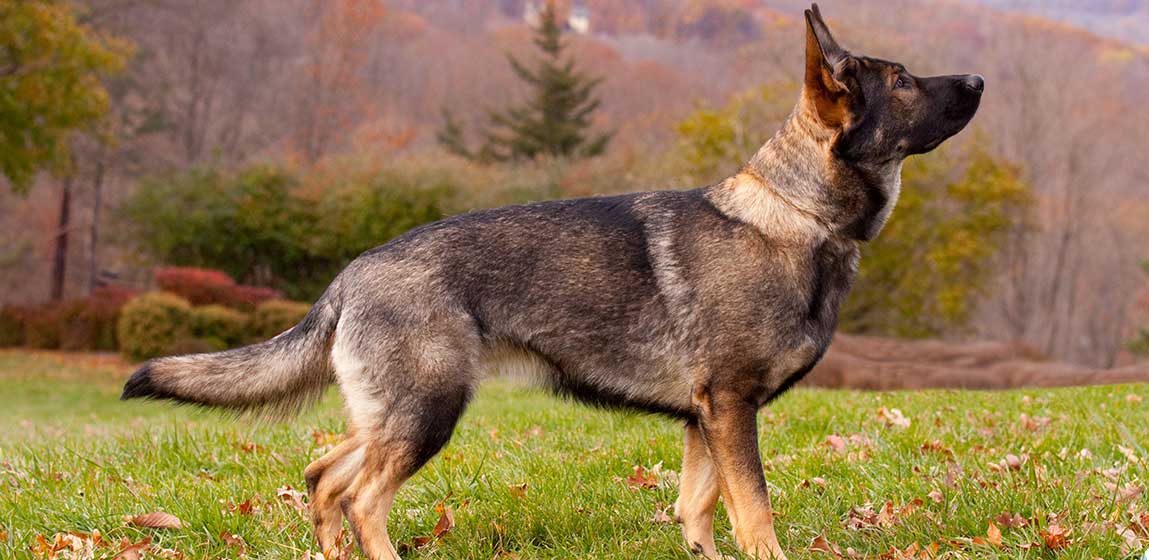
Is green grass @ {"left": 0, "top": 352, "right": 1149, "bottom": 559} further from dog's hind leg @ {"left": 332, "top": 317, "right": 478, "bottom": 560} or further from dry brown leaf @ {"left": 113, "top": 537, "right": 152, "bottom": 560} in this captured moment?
dog's hind leg @ {"left": 332, "top": 317, "right": 478, "bottom": 560}

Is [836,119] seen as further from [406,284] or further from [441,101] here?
[441,101]

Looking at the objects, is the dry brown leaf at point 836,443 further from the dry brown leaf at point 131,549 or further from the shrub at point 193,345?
the shrub at point 193,345

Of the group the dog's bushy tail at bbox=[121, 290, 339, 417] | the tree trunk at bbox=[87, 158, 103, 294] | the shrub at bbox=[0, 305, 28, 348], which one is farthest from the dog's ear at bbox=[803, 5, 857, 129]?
the tree trunk at bbox=[87, 158, 103, 294]

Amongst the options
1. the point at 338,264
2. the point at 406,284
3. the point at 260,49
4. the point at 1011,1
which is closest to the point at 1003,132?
the point at 1011,1

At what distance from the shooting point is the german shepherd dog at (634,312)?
361 centimetres

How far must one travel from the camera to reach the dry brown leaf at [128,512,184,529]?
3887 millimetres

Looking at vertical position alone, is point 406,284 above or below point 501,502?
above

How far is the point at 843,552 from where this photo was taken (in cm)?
354

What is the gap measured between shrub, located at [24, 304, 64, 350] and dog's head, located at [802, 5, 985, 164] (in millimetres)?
25522

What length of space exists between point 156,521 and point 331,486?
801 mm

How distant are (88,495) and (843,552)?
10.8ft

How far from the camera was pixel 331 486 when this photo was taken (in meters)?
3.74

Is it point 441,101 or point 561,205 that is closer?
point 561,205

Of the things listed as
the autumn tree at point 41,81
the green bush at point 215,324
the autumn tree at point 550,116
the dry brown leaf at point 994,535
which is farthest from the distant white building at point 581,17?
the dry brown leaf at point 994,535
